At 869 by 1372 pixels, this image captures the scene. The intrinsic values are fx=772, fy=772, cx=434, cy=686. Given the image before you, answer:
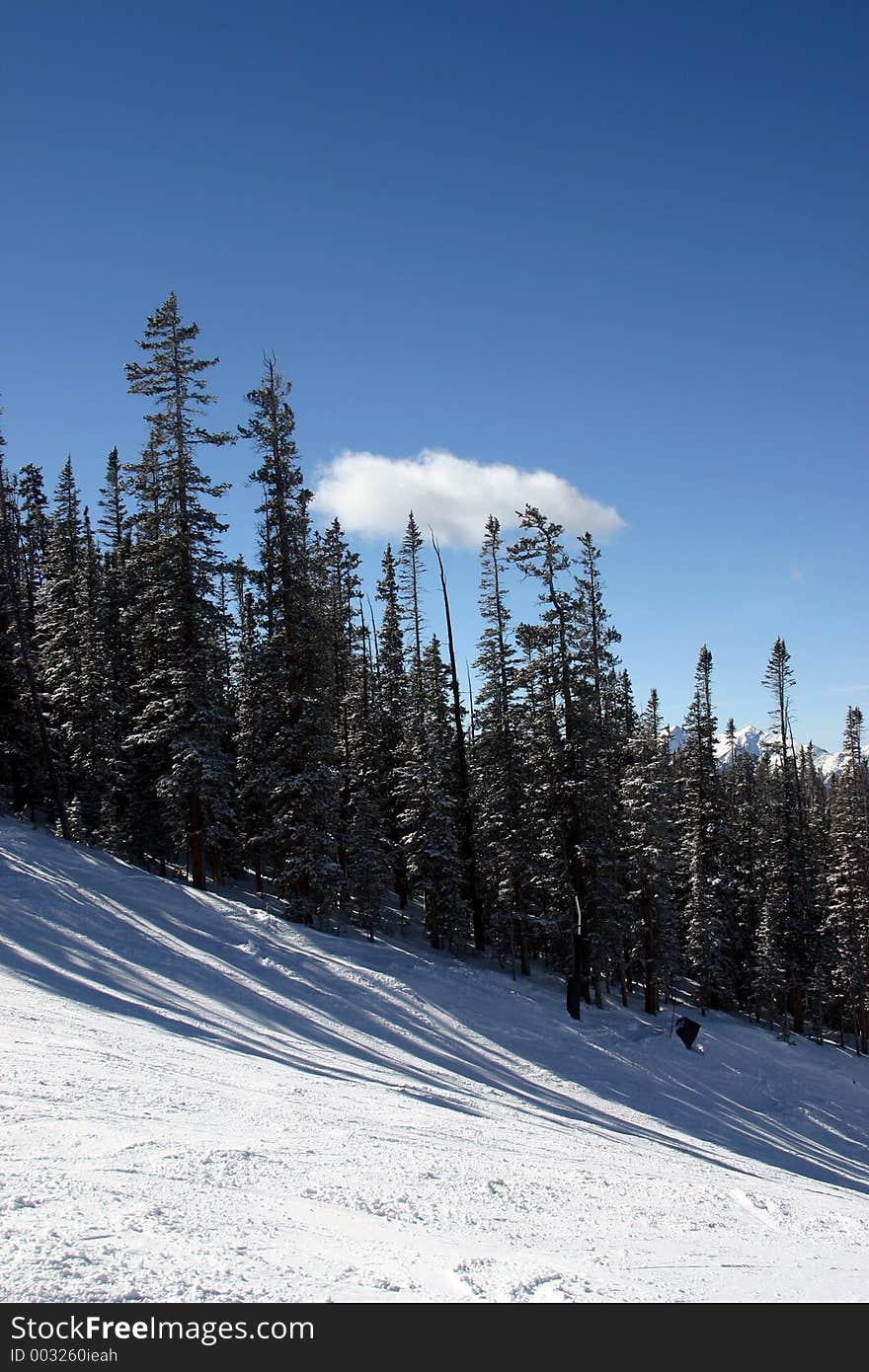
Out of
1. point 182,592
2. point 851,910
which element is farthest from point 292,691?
point 851,910

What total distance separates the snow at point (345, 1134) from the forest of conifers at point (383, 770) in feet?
15.2

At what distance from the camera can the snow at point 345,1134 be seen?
15.4 feet

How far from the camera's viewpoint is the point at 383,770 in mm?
39562

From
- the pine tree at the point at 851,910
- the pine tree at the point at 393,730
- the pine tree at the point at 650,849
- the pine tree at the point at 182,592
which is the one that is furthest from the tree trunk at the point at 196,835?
the pine tree at the point at 851,910

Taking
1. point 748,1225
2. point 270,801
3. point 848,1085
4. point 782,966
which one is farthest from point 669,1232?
point 782,966

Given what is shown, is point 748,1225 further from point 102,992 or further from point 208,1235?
point 102,992

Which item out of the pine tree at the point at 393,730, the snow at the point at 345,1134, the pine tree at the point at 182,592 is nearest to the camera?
the snow at the point at 345,1134

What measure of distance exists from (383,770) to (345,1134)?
31.1m

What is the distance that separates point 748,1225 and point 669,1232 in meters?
1.44

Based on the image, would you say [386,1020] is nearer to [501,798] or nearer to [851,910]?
[501,798]

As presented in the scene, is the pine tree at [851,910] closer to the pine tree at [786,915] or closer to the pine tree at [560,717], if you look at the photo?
the pine tree at [786,915]

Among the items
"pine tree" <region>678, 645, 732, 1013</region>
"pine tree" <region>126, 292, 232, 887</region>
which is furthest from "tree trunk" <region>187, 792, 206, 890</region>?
"pine tree" <region>678, 645, 732, 1013</region>

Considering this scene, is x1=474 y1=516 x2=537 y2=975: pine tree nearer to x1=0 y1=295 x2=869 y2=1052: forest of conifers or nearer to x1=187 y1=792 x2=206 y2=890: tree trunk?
x1=0 y1=295 x2=869 y2=1052: forest of conifers

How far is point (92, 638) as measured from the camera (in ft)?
114
